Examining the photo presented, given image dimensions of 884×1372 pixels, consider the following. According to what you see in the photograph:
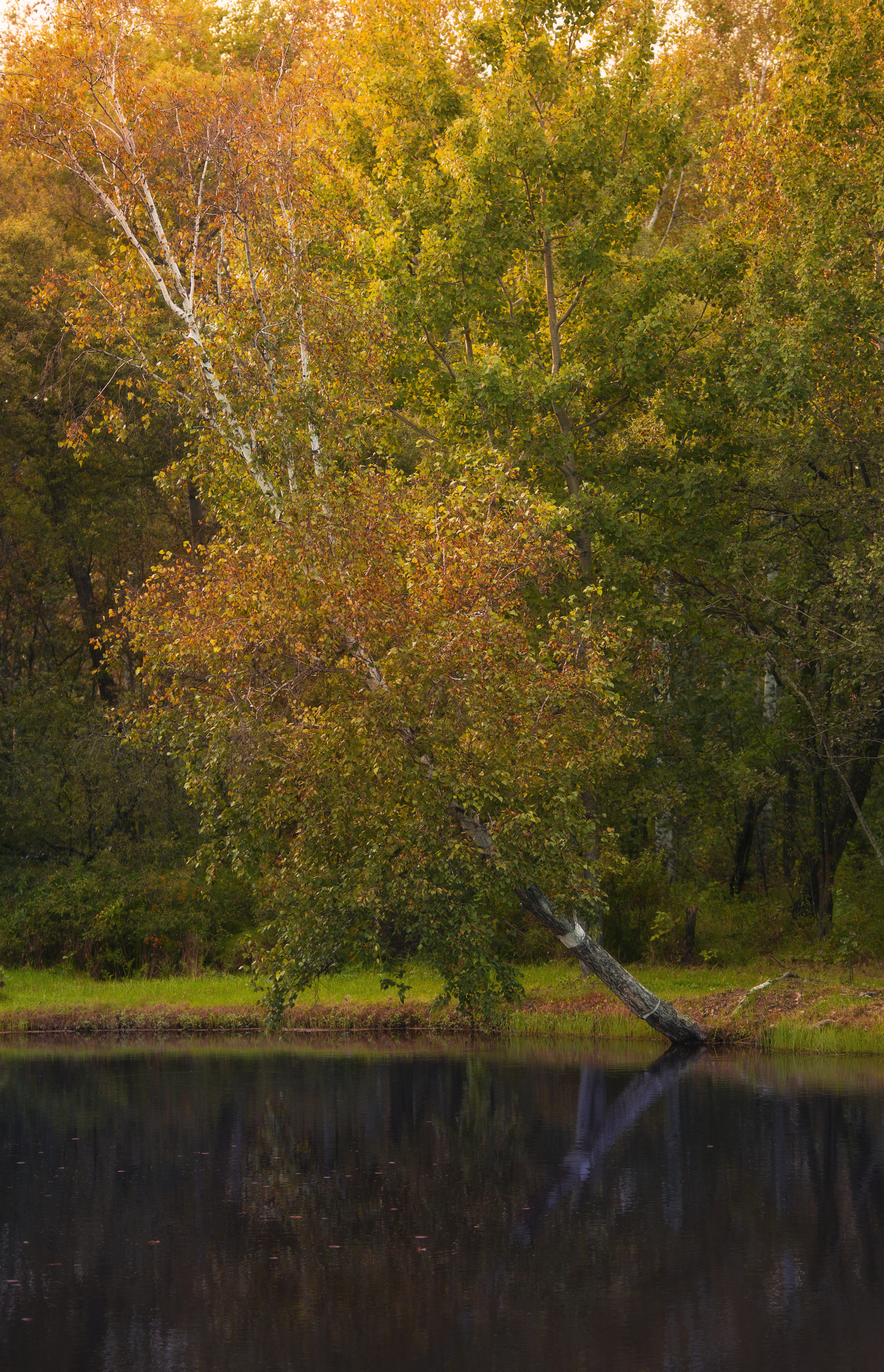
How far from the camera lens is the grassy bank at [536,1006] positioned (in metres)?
22.3

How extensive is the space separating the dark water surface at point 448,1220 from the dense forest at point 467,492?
2.58 meters

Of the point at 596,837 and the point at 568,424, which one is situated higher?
the point at 568,424

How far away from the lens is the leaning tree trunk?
66.0 feet

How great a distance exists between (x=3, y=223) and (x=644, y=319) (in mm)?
18137

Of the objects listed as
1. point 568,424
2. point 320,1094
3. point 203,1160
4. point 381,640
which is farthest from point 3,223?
point 203,1160

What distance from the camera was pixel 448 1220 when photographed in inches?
462

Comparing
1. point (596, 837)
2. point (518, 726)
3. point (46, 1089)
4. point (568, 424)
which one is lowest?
point (46, 1089)

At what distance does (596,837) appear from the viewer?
24.2 meters

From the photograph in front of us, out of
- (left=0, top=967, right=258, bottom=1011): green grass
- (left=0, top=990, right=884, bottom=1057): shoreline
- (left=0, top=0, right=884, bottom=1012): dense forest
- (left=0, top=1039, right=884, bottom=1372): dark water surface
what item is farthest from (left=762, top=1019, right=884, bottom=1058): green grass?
(left=0, top=967, right=258, bottom=1011): green grass

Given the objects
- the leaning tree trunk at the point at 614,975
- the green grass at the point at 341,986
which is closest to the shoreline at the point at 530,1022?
the green grass at the point at 341,986

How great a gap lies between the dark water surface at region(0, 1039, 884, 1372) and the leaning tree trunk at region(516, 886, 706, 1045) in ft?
5.43

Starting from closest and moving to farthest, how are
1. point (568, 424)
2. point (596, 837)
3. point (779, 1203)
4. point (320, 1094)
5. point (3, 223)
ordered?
1. point (779, 1203)
2. point (320, 1094)
3. point (596, 837)
4. point (568, 424)
5. point (3, 223)

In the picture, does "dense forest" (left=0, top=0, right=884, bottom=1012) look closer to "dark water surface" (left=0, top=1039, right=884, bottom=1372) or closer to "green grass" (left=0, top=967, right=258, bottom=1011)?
"green grass" (left=0, top=967, right=258, bottom=1011)

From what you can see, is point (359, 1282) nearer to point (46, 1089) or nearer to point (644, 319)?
point (46, 1089)
